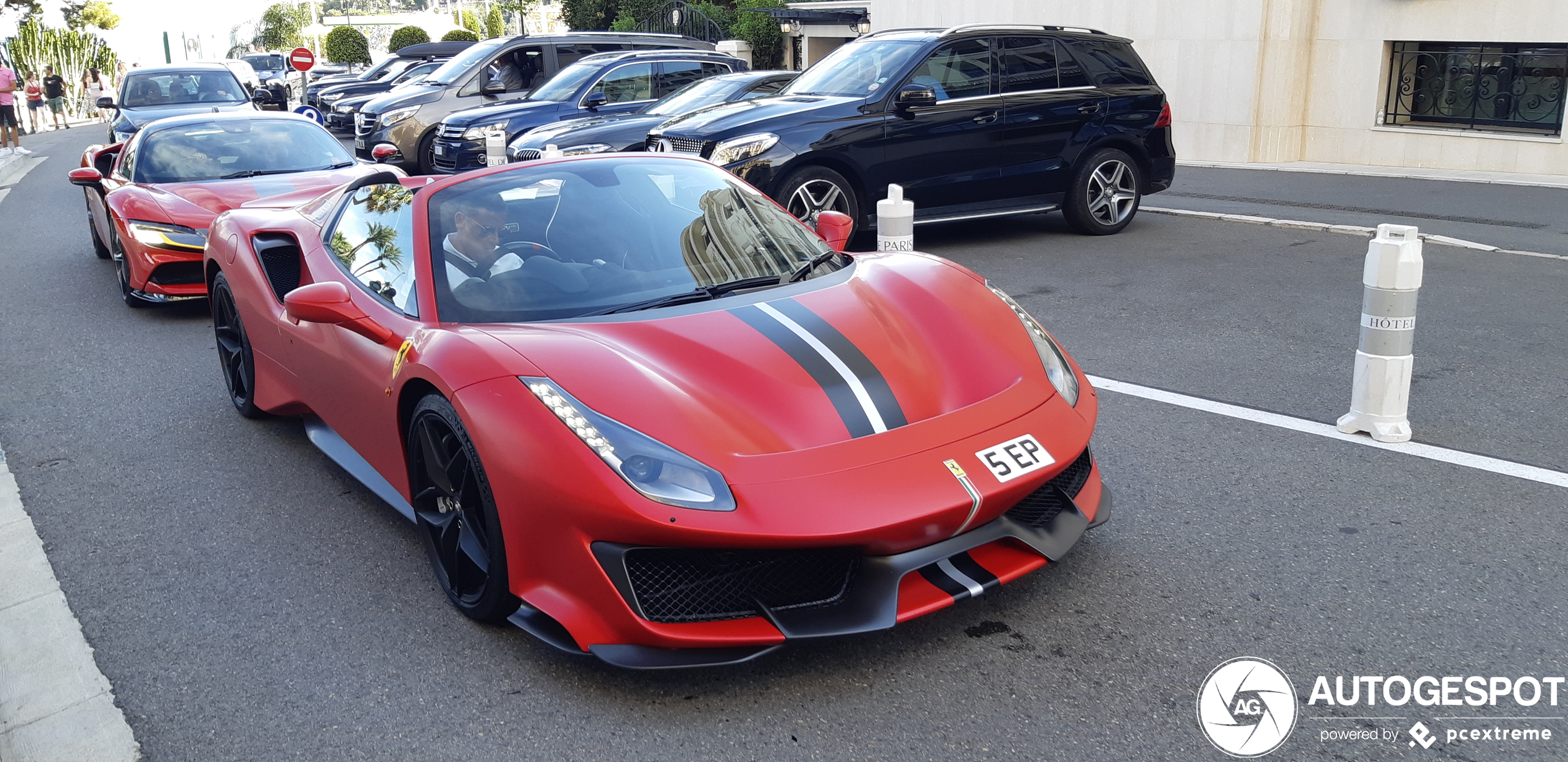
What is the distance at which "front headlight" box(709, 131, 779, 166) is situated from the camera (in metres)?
9.20

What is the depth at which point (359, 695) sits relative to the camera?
3.19 meters

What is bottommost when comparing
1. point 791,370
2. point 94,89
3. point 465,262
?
point 791,370

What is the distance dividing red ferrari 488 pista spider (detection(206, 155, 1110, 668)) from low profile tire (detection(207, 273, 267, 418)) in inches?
38.6

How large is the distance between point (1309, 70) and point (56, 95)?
30.8m

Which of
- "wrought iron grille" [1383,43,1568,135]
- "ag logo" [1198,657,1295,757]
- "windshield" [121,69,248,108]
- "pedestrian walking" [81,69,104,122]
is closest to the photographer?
"ag logo" [1198,657,1295,757]

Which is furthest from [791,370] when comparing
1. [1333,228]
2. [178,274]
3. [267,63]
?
[267,63]

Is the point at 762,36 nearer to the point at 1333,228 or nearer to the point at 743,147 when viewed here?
the point at 1333,228

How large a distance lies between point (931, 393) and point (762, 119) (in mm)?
6374

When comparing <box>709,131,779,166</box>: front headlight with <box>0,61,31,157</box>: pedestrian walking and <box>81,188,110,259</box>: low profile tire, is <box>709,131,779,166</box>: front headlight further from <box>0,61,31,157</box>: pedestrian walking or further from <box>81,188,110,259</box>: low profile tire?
<box>0,61,31,157</box>: pedestrian walking

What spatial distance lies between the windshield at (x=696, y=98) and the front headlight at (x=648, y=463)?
363 inches

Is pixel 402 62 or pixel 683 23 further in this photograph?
pixel 683 23

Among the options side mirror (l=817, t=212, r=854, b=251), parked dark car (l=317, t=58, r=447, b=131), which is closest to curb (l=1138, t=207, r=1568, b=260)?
side mirror (l=817, t=212, r=854, b=251)

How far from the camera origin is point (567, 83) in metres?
14.9

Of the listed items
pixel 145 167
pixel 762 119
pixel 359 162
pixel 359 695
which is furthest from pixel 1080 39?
pixel 359 695
